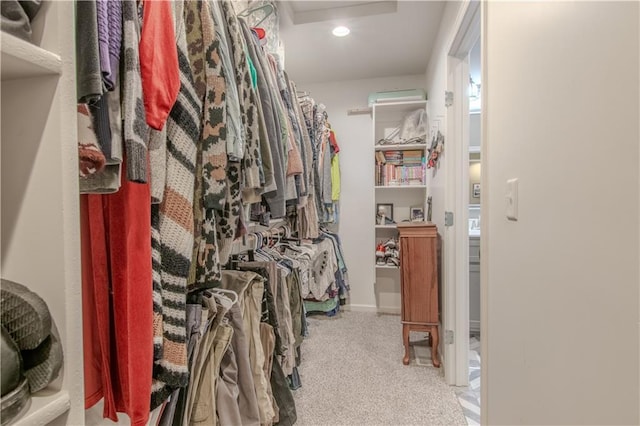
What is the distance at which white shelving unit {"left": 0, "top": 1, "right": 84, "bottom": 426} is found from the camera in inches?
16.8

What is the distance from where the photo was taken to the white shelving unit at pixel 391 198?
10.6 ft

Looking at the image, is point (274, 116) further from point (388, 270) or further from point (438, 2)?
point (388, 270)

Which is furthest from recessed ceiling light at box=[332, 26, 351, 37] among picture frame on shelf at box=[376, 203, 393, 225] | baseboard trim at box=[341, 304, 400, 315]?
baseboard trim at box=[341, 304, 400, 315]

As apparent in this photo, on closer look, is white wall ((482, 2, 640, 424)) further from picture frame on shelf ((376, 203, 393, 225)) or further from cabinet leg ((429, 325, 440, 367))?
picture frame on shelf ((376, 203, 393, 225))

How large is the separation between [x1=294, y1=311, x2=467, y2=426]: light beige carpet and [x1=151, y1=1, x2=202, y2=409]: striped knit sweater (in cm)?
126

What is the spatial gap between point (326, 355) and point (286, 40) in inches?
97.6

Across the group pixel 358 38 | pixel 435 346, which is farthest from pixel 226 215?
pixel 358 38

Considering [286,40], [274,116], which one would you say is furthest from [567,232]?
[286,40]

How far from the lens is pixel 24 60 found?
0.40 m

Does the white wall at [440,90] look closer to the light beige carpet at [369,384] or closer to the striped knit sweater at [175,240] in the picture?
the light beige carpet at [369,384]

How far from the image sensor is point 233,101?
95 cm

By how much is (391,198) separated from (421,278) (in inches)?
50.8

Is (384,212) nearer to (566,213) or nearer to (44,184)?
(566,213)

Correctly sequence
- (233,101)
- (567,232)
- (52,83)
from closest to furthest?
1. (52,83)
2. (567,232)
3. (233,101)
